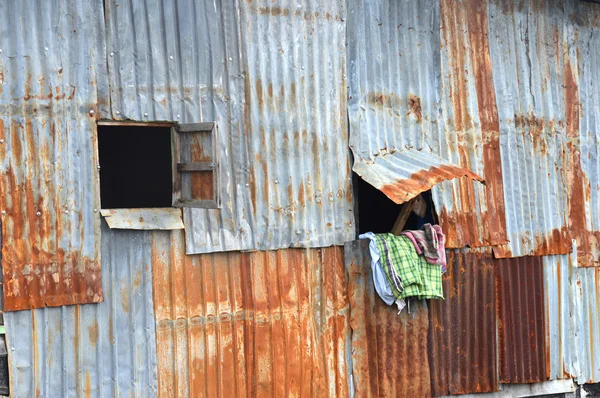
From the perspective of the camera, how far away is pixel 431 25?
7.78 metres

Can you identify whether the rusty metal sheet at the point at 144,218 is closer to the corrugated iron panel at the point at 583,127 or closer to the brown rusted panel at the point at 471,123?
the brown rusted panel at the point at 471,123

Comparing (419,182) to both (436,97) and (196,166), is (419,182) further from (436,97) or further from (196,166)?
(196,166)

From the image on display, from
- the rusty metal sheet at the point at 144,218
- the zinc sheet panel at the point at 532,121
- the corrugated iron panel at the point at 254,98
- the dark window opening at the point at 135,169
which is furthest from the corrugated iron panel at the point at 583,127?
the dark window opening at the point at 135,169

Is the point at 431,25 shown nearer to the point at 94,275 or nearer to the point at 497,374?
the point at 497,374

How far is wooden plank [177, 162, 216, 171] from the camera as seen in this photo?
608 centimetres

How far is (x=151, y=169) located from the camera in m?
10.2

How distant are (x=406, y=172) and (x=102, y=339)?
9.60 ft

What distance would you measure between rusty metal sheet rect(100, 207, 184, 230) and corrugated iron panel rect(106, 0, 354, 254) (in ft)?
0.37

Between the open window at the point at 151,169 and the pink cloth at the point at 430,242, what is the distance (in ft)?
7.07

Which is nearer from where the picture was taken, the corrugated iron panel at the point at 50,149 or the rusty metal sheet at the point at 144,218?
the corrugated iron panel at the point at 50,149

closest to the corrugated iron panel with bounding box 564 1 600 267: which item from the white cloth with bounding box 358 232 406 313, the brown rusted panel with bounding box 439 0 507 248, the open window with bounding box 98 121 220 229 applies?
the brown rusted panel with bounding box 439 0 507 248

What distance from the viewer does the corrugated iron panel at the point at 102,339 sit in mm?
5781

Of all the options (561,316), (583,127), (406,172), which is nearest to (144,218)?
(406,172)

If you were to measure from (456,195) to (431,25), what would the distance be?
65.6 inches
